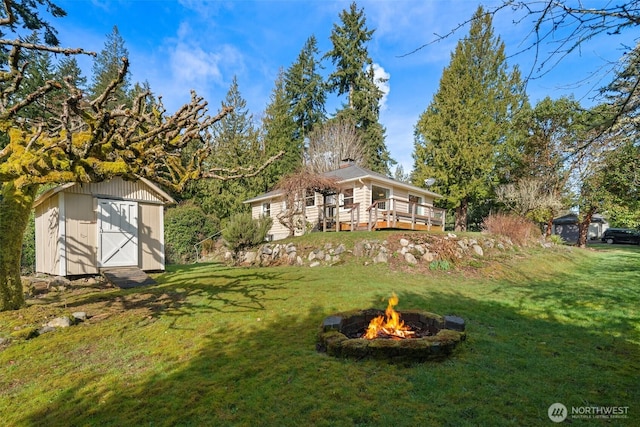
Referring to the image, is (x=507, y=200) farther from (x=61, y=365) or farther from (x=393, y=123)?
(x=61, y=365)

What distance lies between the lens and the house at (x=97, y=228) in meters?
9.95

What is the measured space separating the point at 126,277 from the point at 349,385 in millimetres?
9027

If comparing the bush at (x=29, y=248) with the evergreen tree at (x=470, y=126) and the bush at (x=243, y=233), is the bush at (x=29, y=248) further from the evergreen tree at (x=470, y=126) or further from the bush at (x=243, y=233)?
the evergreen tree at (x=470, y=126)

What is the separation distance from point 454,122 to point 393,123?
9.66 meters

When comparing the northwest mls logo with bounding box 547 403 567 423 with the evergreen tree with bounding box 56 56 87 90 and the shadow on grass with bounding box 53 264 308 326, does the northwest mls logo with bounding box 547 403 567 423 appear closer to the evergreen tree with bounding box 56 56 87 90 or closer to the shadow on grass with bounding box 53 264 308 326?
the shadow on grass with bounding box 53 264 308 326

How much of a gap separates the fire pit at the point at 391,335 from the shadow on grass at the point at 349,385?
0.48ft

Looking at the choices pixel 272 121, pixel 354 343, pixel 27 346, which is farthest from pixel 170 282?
pixel 272 121

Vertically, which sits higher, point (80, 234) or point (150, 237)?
point (80, 234)

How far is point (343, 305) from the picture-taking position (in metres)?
A: 6.48

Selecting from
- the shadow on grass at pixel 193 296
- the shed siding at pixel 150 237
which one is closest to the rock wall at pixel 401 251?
the shadow on grass at pixel 193 296

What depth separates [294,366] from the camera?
3785 millimetres

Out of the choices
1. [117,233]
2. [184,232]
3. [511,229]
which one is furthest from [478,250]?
[184,232]

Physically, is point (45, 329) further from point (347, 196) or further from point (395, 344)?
point (347, 196)

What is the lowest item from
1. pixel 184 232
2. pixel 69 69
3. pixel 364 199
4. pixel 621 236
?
pixel 621 236
